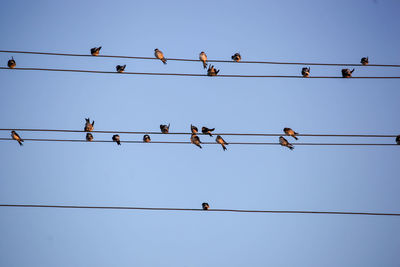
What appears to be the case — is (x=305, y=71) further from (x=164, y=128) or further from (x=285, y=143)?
(x=164, y=128)

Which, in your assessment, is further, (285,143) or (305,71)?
(305,71)

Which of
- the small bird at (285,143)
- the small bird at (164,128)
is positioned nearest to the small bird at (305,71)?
the small bird at (285,143)

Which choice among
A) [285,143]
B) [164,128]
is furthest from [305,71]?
[164,128]

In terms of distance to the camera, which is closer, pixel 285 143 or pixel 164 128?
pixel 285 143

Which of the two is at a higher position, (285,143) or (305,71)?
(305,71)

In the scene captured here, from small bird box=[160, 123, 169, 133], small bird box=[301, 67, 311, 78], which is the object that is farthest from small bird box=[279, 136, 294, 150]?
small bird box=[160, 123, 169, 133]

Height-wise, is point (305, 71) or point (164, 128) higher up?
point (305, 71)

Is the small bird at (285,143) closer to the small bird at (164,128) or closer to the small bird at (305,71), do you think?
the small bird at (305,71)

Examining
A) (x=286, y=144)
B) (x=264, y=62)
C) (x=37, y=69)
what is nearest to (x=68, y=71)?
(x=37, y=69)

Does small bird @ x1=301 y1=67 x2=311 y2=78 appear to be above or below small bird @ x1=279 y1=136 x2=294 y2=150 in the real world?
above

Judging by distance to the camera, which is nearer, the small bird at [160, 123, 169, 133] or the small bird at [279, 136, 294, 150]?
the small bird at [279, 136, 294, 150]

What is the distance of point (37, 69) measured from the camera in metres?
9.56

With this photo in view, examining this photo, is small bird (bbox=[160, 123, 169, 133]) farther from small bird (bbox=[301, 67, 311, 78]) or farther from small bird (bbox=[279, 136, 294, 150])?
small bird (bbox=[301, 67, 311, 78])

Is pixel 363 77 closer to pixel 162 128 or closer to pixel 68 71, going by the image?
pixel 162 128
